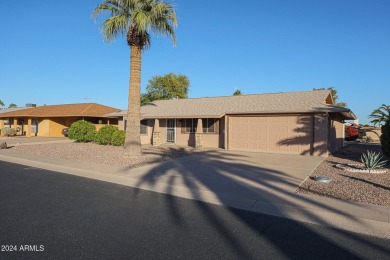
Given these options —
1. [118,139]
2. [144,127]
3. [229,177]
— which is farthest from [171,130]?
[229,177]

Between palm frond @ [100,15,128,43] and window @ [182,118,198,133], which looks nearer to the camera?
palm frond @ [100,15,128,43]

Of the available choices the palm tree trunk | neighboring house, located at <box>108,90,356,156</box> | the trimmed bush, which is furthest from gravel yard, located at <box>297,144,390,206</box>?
the trimmed bush

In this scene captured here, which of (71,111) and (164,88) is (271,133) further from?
(164,88)

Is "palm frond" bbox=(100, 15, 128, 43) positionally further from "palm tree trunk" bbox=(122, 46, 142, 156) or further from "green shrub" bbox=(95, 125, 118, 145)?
"green shrub" bbox=(95, 125, 118, 145)

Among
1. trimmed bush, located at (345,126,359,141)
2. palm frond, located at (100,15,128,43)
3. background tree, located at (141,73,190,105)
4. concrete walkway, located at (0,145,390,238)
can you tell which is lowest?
concrete walkway, located at (0,145,390,238)

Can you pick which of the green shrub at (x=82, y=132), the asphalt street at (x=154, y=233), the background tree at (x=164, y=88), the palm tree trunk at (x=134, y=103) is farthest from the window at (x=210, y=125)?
the background tree at (x=164, y=88)

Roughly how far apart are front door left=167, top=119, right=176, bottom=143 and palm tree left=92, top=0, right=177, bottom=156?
8065 millimetres

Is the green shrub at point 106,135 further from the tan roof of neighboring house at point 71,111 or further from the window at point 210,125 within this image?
the tan roof of neighboring house at point 71,111

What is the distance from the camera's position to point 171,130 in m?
22.8

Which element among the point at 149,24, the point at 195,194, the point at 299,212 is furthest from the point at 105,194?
the point at 149,24

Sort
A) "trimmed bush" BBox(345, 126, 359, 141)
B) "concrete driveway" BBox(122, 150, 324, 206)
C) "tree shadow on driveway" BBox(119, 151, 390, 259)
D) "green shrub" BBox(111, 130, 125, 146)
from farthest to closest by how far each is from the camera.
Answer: "trimmed bush" BBox(345, 126, 359, 141), "green shrub" BBox(111, 130, 125, 146), "concrete driveway" BBox(122, 150, 324, 206), "tree shadow on driveway" BBox(119, 151, 390, 259)

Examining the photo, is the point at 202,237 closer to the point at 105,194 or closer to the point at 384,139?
the point at 105,194

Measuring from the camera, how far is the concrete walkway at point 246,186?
5.56m

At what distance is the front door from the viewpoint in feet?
74.3
